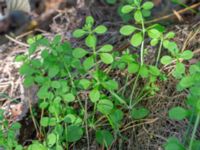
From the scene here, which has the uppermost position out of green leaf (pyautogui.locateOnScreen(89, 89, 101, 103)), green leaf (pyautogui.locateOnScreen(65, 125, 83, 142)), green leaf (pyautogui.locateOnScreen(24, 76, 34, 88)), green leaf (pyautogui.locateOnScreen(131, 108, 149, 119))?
green leaf (pyautogui.locateOnScreen(24, 76, 34, 88))

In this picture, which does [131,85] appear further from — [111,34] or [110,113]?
[111,34]

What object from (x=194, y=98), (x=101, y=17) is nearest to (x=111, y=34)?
(x=101, y=17)

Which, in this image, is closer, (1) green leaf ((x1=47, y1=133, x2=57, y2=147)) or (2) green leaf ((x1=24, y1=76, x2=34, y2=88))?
(1) green leaf ((x1=47, y1=133, x2=57, y2=147))

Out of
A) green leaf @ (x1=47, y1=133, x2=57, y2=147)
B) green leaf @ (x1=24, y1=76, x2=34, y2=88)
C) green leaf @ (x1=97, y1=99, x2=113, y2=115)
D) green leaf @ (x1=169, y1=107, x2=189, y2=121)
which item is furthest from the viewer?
green leaf @ (x1=24, y1=76, x2=34, y2=88)

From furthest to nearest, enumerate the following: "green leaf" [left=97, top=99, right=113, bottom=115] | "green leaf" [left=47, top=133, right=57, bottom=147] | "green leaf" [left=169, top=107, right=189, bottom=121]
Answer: "green leaf" [left=97, top=99, right=113, bottom=115], "green leaf" [left=47, top=133, right=57, bottom=147], "green leaf" [left=169, top=107, right=189, bottom=121]

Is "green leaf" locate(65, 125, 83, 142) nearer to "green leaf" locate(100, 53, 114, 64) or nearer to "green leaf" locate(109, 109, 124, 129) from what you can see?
"green leaf" locate(109, 109, 124, 129)

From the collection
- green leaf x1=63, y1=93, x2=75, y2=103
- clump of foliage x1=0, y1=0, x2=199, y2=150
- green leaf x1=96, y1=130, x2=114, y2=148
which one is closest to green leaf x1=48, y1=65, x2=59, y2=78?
clump of foliage x1=0, y1=0, x2=199, y2=150

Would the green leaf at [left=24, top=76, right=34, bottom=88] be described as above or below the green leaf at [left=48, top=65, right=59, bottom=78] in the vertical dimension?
below
